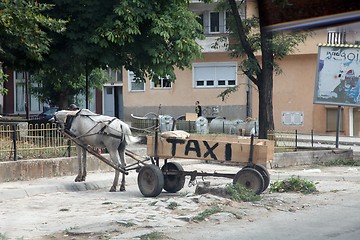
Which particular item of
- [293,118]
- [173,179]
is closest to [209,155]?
[173,179]

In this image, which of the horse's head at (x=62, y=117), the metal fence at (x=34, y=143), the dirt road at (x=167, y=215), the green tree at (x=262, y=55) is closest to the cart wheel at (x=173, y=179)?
the dirt road at (x=167, y=215)

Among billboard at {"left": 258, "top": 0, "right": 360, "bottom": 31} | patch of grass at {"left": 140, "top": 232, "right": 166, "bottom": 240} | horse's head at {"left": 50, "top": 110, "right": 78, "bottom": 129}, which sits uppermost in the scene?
billboard at {"left": 258, "top": 0, "right": 360, "bottom": 31}

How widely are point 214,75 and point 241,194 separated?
95.7ft

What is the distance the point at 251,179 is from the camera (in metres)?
13.9

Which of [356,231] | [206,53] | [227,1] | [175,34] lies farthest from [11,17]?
[206,53]

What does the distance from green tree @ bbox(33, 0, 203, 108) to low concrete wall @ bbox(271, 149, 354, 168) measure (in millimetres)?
4816

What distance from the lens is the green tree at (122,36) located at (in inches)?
853

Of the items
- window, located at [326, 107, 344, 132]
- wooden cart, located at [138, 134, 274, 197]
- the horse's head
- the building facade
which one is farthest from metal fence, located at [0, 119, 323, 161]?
window, located at [326, 107, 344, 132]

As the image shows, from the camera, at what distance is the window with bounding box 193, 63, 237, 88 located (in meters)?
41.8

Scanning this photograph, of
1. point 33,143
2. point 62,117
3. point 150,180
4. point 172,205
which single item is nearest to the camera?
point 172,205

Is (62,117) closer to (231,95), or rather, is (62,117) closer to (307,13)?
(307,13)

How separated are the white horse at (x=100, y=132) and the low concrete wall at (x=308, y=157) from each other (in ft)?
24.4

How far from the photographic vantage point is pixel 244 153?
45.6 ft

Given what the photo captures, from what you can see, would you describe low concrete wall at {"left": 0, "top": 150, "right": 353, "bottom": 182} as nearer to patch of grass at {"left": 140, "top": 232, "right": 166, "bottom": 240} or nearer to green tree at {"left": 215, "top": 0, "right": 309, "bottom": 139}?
patch of grass at {"left": 140, "top": 232, "right": 166, "bottom": 240}
